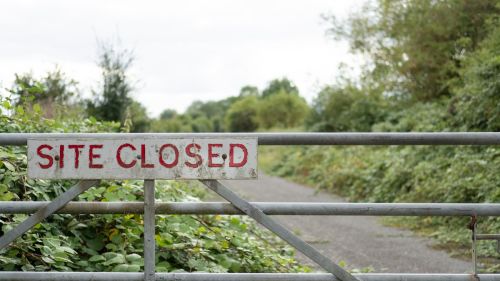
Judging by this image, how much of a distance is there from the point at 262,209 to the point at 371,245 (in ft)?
18.3

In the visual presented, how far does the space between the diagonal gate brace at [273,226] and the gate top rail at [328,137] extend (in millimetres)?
262

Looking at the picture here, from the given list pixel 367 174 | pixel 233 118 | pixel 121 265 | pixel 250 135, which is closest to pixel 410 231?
pixel 367 174

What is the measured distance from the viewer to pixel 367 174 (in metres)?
14.3

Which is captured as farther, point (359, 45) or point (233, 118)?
point (233, 118)

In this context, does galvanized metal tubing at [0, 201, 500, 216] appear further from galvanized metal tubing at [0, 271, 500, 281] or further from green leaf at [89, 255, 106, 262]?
green leaf at [89, 255, 106, 262]

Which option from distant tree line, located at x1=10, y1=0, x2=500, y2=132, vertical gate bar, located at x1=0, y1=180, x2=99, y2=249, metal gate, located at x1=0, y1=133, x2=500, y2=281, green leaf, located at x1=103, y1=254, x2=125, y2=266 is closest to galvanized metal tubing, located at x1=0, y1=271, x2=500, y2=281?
metal gate, located at x1=0, y1=133, x2=500, y2=281

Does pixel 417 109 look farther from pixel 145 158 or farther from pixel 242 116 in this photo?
pixel 242 116

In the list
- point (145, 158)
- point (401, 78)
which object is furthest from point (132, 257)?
point (401, 78)

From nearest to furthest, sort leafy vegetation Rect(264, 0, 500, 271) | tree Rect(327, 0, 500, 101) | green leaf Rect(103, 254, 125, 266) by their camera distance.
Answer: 1. green leaf Rect(103, 254, 125, 266)
2. leafy vegetation Rect(264, 0, 500, 271)
3. tree Rect(327, 0, 500, 101)

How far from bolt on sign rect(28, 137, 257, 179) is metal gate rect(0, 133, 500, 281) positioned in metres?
0.03

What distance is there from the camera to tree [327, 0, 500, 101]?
1673 centimetres

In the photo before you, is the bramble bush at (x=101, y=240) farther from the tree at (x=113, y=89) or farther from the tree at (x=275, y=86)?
the tree at (x=275, y=86)

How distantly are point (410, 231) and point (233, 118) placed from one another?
62323 millimetres

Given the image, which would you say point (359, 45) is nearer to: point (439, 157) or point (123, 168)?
point (439, 157)
